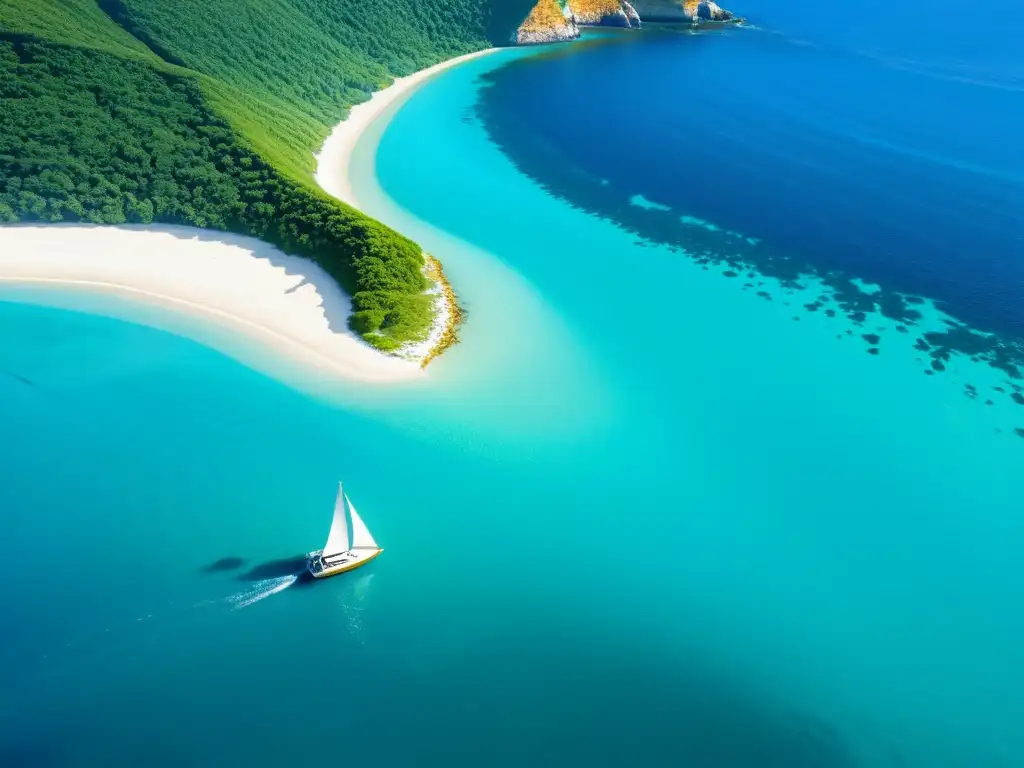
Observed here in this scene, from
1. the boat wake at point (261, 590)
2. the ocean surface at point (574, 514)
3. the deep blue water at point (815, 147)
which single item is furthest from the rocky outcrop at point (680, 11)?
the boat wake at point (261, 590)

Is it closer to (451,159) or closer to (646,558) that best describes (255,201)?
(451,159)

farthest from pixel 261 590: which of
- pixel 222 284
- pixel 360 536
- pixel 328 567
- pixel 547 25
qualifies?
pixel 547 25

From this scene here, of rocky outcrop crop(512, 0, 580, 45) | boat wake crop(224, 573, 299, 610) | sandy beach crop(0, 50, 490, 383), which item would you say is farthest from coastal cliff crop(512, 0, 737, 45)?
boat wake crop(224, 573, 299, 610)

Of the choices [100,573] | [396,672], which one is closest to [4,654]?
[100,573]

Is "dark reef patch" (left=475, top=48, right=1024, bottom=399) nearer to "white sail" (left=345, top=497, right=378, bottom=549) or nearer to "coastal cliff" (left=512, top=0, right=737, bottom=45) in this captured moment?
"coastal cliff" (left=512, top=0, right=737, bottom=45)

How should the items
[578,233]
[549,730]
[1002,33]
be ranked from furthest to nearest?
[1002,33] → [578,233] → [549,730]

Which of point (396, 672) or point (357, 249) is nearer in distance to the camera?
point (396, 672)

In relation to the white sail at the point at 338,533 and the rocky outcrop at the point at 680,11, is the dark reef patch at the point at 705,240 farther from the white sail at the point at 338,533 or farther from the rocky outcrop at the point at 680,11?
the rocky outcrop at the point at 680,11
